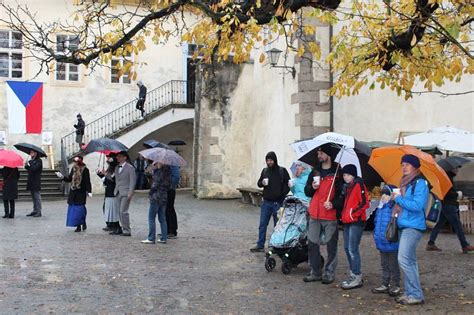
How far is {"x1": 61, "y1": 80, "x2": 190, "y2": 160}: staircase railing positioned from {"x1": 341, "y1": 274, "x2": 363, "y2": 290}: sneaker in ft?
61.1

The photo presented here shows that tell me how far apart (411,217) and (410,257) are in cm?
42

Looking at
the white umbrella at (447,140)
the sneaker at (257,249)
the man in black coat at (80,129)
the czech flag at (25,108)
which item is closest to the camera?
the sneaker at (257,249)

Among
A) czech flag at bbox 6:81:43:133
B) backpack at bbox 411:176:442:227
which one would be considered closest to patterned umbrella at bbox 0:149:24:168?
czech flag at bbox 6:81:43:133

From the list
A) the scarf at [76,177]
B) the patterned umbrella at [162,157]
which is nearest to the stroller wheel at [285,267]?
the patterned umbrella at [162,157]

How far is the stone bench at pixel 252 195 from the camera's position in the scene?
18.9 metres

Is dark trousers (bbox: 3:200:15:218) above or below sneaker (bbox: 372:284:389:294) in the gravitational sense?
above

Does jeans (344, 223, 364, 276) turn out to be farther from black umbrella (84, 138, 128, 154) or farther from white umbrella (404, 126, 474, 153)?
white umbrella (404, 126, 474, 153)

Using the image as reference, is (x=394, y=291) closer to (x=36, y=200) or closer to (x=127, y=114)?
(x=36, y=200)

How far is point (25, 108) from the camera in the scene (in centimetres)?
1972

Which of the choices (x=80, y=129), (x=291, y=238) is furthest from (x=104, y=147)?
(x=80, y=129)

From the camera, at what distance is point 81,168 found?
1247 centimetres

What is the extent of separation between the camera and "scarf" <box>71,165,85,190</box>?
12344 millimetres

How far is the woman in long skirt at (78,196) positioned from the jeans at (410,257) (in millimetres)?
7472

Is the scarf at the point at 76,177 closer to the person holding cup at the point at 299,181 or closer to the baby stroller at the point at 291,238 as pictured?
the person holding cup at the point at 299,181
